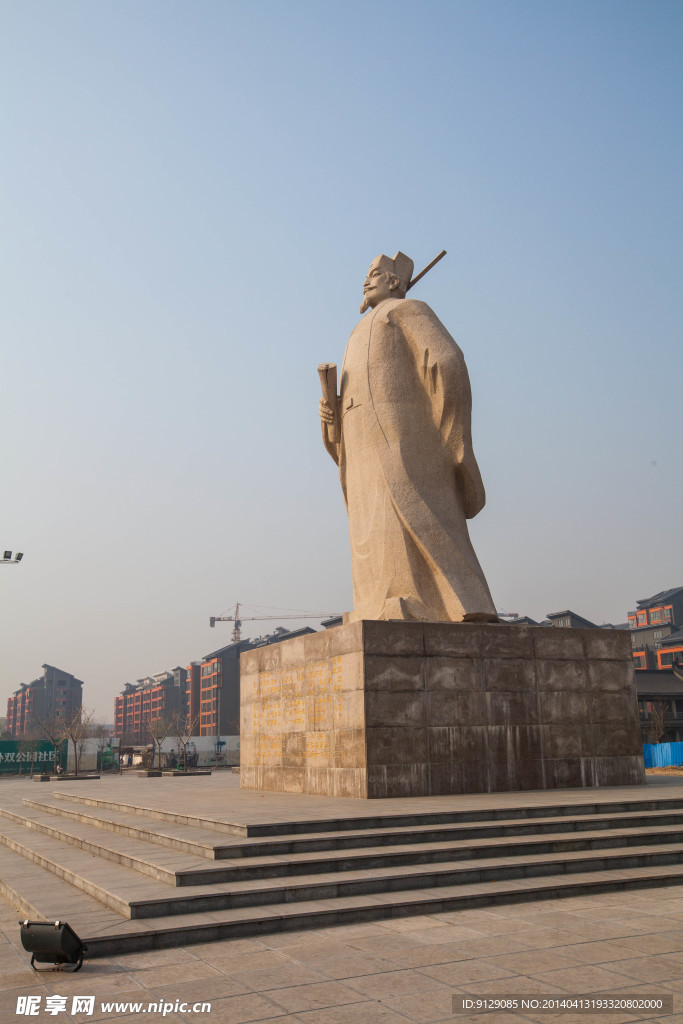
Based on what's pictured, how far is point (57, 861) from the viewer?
694 centimetres

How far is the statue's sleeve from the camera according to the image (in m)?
11.0

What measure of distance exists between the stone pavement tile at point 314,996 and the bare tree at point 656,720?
102ft

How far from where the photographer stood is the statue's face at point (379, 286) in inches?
490

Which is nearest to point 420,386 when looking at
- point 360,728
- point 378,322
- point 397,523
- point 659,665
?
point 378,322

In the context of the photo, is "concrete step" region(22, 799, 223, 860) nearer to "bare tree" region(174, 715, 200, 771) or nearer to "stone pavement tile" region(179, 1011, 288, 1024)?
"stone pavement tile" region(179, 1011, 288, 1024)

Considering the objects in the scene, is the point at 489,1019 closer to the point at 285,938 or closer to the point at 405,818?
the point at 285,938

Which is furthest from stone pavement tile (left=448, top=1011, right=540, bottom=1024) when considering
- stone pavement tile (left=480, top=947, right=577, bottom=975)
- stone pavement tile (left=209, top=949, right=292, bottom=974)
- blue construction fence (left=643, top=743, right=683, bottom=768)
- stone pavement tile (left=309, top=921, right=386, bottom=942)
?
blue construction fence (left=643, top=743, right=683, bottom=768)

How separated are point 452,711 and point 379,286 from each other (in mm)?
6366

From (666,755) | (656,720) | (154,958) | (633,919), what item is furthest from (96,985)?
(656,720)

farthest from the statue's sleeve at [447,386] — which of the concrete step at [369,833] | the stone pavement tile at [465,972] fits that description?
the stone pavement tile at [465,972]

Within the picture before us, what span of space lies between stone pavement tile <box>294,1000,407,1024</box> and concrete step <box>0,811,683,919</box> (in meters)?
1.68

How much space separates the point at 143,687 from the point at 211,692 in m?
40.8

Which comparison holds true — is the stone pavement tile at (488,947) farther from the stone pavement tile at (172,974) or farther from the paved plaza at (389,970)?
the stone pavement tile at (172,974)

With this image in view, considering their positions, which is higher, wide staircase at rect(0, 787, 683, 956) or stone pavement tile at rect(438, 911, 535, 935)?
wide staircase at rect(0, 787, 683, 956)
